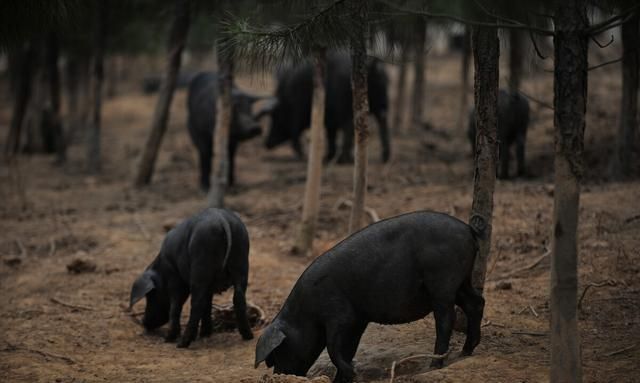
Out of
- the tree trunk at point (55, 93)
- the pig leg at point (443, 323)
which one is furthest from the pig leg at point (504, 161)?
the tree trunk at point (55, 93)

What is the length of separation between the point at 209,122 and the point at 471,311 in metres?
8.82

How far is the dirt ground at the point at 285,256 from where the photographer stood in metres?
6.40

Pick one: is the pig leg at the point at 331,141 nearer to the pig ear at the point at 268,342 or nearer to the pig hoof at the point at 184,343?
the pig hoof at the point at 184,343

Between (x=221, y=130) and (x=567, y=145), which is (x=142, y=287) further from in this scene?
(x=567, y=145)

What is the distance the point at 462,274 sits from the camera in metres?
5.84

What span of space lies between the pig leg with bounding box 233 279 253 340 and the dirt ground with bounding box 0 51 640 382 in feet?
0.43

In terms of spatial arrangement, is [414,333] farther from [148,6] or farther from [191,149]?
[191,149]

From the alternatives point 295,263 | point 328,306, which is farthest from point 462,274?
point 295,263

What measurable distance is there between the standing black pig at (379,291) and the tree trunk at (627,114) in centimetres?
568

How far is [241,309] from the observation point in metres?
7.51

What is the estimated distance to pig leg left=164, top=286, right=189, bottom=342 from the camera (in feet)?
25.8

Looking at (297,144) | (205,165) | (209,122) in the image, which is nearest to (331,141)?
(297,144)

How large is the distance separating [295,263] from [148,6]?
8527mm

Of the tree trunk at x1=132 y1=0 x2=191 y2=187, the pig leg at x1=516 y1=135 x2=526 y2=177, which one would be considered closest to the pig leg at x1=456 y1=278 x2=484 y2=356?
the pig leg at x1=516 y1=135 x2=526 y2=177
